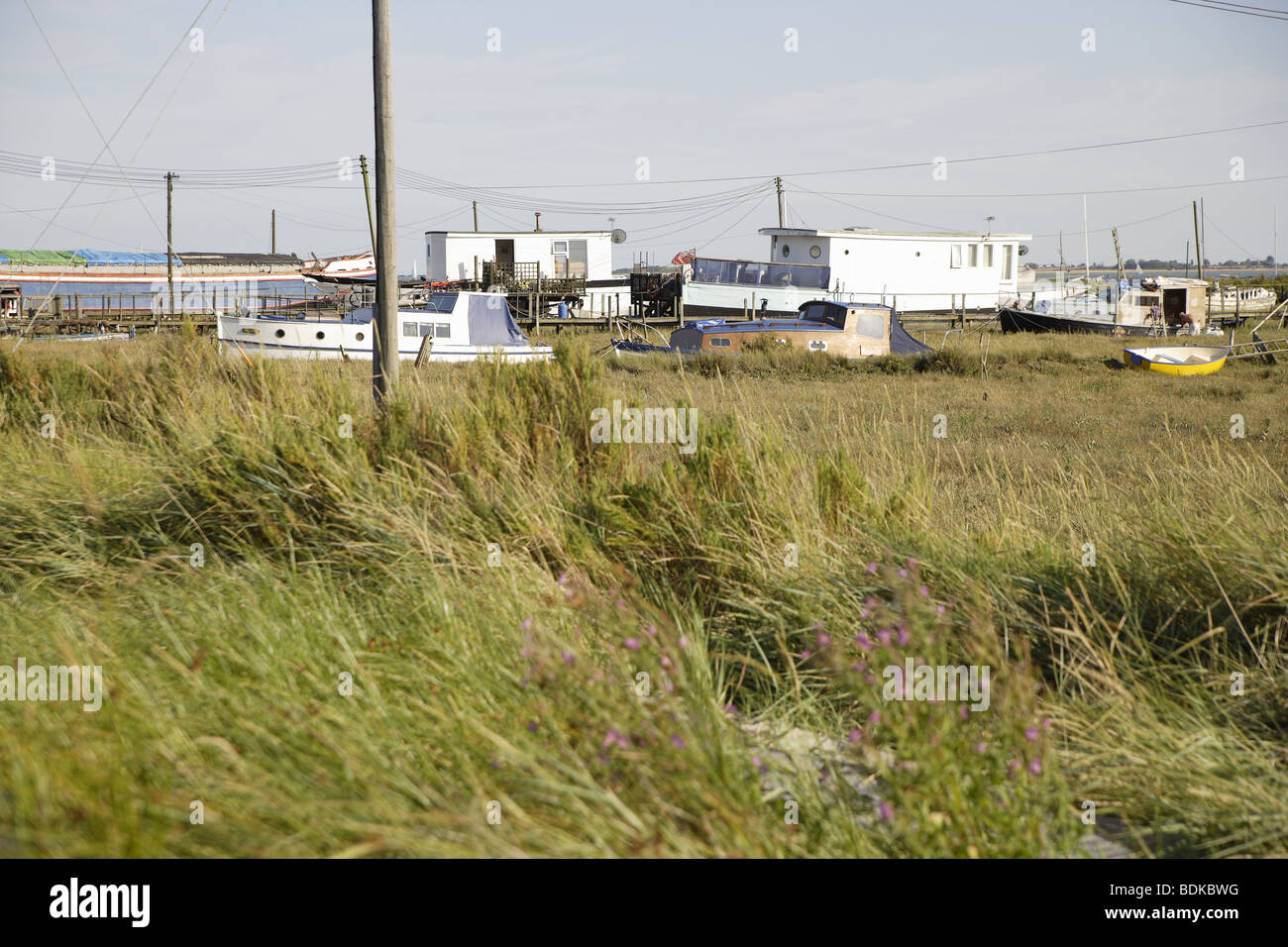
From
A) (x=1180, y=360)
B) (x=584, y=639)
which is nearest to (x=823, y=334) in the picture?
(x=1180, y=360)

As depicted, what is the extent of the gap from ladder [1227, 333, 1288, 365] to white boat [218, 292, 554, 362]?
15297mm

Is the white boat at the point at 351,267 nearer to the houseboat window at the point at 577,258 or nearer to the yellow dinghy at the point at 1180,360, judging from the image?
the houseboat window at the point at 577,258

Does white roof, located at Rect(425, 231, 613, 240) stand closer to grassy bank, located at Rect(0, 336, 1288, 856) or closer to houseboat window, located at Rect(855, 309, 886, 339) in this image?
houseboat window, located at Rect(855, 309, 886, 339)

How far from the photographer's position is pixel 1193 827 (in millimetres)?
2959

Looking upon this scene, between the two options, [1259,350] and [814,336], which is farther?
[814,336]

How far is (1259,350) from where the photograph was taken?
23.6 metres

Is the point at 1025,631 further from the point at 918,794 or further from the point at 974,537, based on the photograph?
the point at 918,794

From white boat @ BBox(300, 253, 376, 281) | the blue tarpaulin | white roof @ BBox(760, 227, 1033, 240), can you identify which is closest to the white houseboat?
white roof @ BBox(760, 227, 1033, 240)

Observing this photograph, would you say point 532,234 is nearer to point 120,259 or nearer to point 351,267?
point 351,267

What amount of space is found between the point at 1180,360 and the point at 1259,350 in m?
3.94

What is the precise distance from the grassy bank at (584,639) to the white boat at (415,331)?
14014 millimetres

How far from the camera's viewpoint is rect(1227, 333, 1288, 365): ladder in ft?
73.2

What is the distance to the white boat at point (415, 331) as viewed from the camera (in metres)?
21.1
